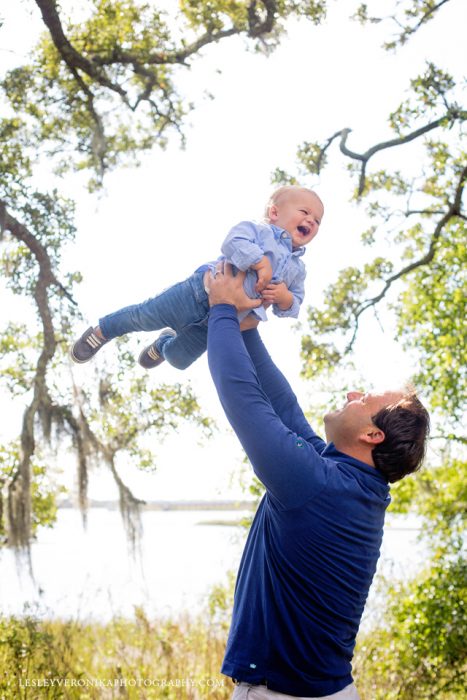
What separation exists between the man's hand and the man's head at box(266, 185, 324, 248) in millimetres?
369

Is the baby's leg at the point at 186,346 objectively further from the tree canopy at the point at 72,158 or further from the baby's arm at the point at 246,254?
the tree canopy at the point at 72,158

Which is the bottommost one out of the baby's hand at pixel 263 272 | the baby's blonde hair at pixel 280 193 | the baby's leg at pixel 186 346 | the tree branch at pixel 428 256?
the baby's leg at pixel 186 346

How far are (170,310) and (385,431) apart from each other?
764 millimetres

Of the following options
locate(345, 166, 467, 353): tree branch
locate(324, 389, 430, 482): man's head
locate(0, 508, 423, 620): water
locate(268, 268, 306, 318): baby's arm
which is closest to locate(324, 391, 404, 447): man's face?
locate(324, 389, 430, 482): man's head

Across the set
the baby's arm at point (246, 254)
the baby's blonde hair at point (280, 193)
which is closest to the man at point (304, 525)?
the baby's arm at point (246, 254)

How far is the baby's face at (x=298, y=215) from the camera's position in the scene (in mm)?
2445

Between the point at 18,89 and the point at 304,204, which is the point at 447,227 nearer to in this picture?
the point at 18,89

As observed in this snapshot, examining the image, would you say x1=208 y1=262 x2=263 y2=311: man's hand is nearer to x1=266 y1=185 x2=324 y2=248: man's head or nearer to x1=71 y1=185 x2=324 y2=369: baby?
x1=71 y1=185 x2=324 y2=369: baby

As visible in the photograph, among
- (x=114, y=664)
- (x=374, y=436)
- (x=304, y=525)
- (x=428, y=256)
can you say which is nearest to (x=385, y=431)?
(x=374, y=436)

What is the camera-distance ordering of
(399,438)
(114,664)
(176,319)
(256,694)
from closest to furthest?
(256,694) → (399,438) → (176,319) → (114,664)

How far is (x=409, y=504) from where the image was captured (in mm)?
6988

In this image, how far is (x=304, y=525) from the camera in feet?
6.24

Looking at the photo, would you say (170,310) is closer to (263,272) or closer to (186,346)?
(186,346)

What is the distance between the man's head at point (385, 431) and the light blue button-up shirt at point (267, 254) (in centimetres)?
40
